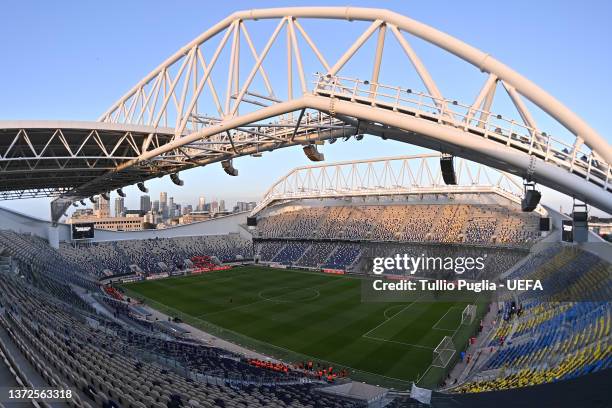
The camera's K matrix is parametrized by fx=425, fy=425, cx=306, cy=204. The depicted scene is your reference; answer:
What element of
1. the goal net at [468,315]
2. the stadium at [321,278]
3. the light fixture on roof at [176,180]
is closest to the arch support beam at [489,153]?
the stadium at [321,278]

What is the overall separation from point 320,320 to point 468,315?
467 inches

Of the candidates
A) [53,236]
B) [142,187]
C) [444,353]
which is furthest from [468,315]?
[53,236]

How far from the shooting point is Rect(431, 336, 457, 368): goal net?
2469 cm

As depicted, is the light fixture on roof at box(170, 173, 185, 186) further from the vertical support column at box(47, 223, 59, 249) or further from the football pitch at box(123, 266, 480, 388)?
the vertical support column at box(47, 223, 59, 249)

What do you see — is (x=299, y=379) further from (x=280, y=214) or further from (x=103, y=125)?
(x=280, y=214)

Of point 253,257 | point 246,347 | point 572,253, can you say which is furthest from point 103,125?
point 253,257

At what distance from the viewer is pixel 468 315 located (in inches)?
1341

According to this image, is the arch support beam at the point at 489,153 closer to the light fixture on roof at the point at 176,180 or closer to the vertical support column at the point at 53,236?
the light fixture on roof at the point at 176,180

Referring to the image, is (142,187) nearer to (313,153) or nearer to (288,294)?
(288,294)

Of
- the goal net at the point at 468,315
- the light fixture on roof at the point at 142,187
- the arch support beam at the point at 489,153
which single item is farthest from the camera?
the light fixture on roof at the point at 142,187

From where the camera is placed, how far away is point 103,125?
2472 cm

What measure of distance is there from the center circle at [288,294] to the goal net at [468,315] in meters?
14.8

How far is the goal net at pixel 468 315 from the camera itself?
1304 inches

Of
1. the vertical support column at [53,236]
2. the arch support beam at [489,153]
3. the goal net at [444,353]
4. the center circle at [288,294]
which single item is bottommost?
the goal net at [444,353]
